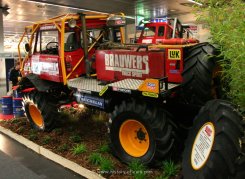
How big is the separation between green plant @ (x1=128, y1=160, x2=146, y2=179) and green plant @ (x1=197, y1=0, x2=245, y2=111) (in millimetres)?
1529

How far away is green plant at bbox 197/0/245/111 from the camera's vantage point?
2.66m

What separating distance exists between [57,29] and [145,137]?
274cm

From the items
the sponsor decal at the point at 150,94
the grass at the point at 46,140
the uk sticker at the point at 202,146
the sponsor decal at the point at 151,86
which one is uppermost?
the sponsor decal at the point at 151,86

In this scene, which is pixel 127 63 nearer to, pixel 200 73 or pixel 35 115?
pixel 200 73

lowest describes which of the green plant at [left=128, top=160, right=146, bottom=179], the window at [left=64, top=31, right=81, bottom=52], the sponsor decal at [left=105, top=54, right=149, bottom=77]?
the green plant at [left=128, top=160, right=146, bottom=179]

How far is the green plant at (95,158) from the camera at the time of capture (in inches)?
170

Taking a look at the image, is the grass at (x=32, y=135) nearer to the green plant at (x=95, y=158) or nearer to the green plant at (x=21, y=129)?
the green plant at (x=21, y=129)

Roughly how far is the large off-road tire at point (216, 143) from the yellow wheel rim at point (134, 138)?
1017 mm

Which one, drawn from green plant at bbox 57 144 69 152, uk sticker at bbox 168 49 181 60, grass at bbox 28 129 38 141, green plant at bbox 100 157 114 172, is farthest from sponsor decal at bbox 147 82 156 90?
grass at bbox 28 129 38 141

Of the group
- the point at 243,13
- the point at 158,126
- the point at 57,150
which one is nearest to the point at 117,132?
the point at 158,126

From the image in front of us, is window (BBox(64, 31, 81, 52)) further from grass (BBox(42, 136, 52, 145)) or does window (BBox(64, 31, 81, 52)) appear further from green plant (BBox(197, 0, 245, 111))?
green plant (BBox(197, 0, 245, 111))

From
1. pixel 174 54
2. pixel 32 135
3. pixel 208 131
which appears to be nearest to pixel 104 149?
pixel 32 135

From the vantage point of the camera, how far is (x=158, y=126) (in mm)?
3812

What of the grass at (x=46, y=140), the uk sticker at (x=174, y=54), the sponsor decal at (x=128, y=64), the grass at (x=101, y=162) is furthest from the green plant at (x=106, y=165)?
the uk sticker at (x=174, y=54)
